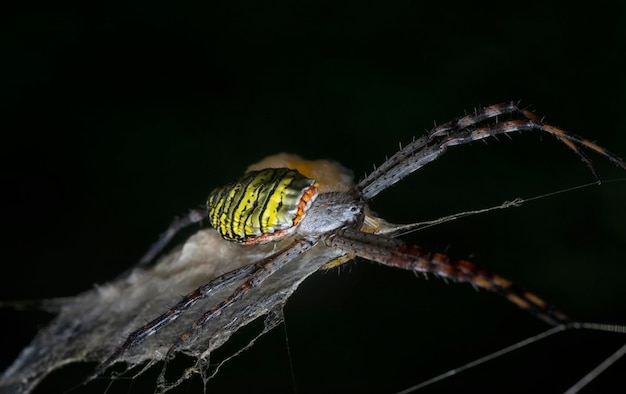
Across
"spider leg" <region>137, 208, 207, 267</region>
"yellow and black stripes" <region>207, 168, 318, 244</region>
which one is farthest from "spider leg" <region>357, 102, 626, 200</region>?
"spider leg" <region>137, 208, 207, 267</region>

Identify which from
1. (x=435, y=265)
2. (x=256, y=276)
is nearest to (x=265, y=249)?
(x=256, y=276)

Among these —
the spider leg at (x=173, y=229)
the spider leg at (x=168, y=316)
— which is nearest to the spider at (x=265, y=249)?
the spider leg at (x=168, y=316)

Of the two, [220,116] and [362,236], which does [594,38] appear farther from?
[220,116]

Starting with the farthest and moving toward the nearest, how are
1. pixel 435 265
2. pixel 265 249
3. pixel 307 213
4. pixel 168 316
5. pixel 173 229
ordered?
pixel 173 229 → pixel 265 249 → pixel 307 213 → pixel 168 316 → pixel 435 265

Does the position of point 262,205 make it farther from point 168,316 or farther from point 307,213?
point 168,316

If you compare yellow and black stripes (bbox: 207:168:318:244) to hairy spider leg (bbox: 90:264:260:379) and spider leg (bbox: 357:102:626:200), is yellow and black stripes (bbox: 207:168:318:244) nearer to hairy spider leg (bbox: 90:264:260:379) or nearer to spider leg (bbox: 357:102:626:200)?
hairy spider leg (bbox: 90:264:260:379)

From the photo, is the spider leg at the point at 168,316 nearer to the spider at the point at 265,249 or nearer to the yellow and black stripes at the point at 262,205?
the spider at the point at 265,249

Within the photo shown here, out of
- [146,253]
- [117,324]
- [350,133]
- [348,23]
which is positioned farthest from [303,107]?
[117,324]
